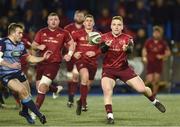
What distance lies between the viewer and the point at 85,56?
15.0m

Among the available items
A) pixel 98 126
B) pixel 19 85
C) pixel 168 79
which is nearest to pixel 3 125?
pixel 19 85

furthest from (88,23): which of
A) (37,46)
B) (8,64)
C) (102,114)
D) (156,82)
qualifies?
(156,82)

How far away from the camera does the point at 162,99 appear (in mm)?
17984

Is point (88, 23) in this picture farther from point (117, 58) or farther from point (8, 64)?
point (8, 64)

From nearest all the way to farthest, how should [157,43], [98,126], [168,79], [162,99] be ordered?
1. [98,126]
2. [162,99]
3. [157,43]
4. [168,79]

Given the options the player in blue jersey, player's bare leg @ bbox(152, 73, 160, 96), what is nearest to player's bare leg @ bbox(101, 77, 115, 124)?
the player in blue jersey

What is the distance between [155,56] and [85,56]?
5.34m

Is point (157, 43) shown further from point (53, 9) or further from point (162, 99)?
point (53, 9)

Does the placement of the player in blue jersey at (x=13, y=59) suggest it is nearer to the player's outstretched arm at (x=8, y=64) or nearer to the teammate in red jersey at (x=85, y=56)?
the player's outstretched arm at (x=8, y=64)

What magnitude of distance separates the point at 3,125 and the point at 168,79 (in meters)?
10.1

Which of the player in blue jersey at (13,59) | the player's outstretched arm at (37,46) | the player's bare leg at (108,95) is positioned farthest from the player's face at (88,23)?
the player in blue jersey at (13,59)

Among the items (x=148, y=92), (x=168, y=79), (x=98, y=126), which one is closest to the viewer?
(x=98, y=126)

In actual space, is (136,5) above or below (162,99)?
above

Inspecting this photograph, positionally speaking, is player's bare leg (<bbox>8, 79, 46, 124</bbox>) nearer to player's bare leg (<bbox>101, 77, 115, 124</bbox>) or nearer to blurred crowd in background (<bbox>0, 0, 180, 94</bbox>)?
player's bare leg (<bbox>101, 77, 115, 124</bbox>)
